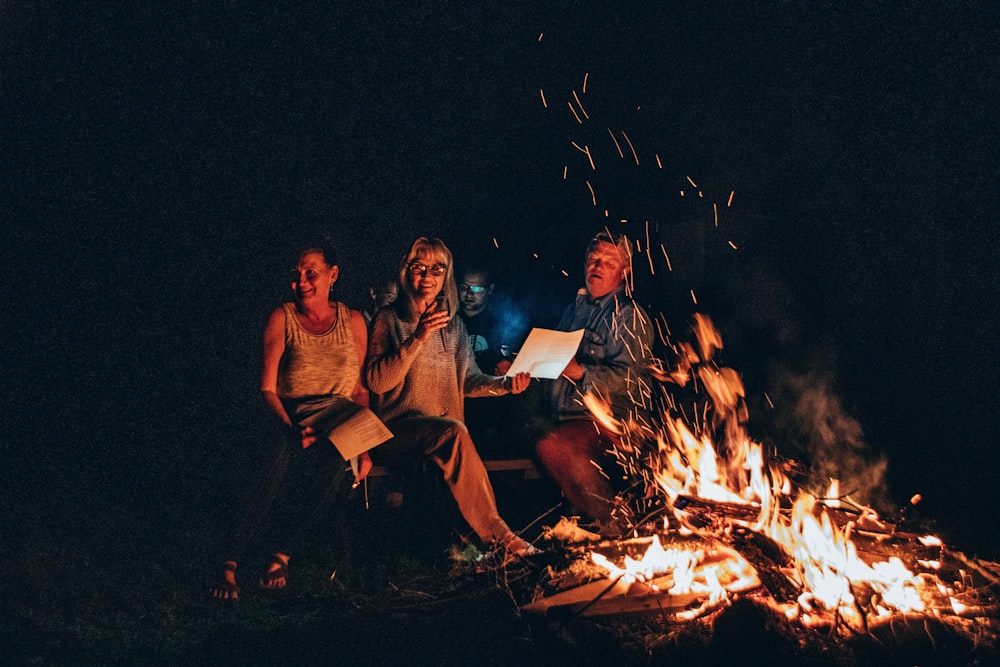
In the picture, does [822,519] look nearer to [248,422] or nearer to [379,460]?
[379,460]

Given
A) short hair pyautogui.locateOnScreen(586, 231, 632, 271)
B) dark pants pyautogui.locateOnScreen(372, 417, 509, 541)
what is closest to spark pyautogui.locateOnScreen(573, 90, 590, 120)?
short hair pyautogui.locateOnScreen(586, 231, 632, 271)

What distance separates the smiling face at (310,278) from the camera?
17.3 ft

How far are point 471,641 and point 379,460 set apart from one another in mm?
1479

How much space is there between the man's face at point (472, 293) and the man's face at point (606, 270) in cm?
84

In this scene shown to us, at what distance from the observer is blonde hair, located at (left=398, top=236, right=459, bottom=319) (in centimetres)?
547

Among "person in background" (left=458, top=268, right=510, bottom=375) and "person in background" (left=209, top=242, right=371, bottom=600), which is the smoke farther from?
"person in background" (left=209, top=242, right=371, bottom=600)

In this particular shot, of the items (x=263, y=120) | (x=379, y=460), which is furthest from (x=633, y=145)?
(x=379, y=460)

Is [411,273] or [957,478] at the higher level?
[411,273]

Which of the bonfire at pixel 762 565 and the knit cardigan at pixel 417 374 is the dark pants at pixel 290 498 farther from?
the bonfire at pixel 762 565

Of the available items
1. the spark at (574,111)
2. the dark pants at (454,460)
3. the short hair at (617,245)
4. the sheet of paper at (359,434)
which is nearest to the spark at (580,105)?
the spark at (574,111)

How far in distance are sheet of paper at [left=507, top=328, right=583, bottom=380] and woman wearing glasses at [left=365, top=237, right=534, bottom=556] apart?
12 cm

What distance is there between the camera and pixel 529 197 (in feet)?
21.8

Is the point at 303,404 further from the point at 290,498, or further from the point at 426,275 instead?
the point at 426,275

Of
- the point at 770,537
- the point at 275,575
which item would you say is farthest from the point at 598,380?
the point at 275,575
